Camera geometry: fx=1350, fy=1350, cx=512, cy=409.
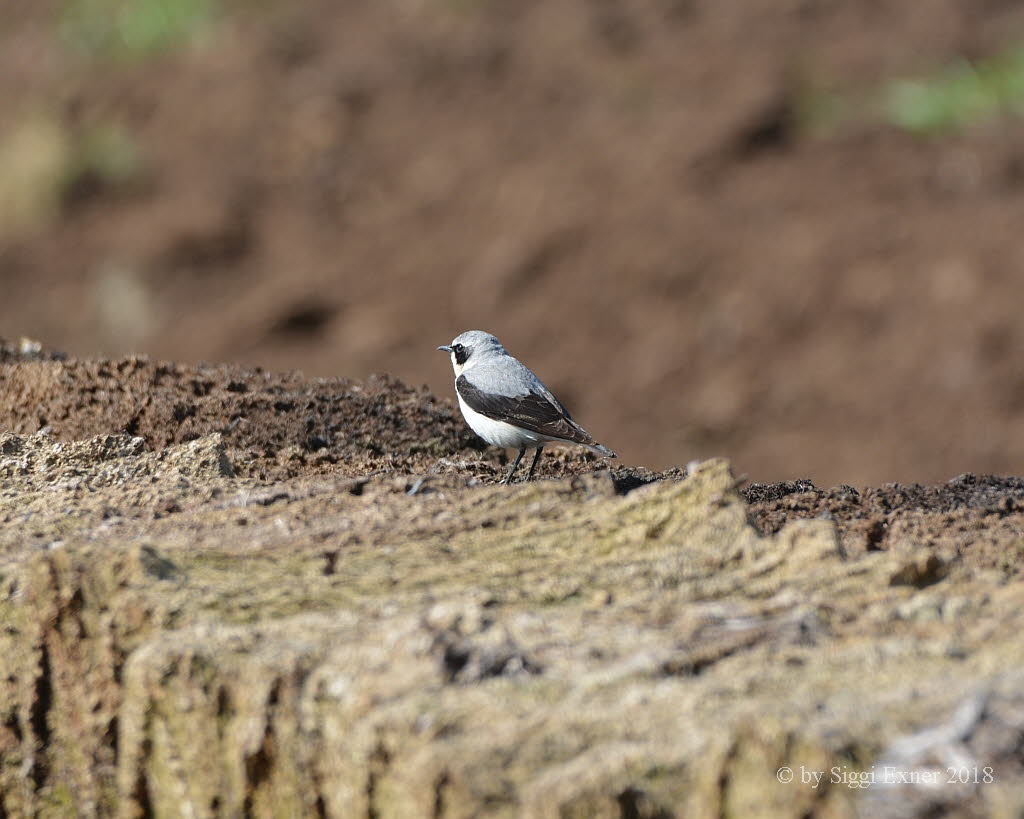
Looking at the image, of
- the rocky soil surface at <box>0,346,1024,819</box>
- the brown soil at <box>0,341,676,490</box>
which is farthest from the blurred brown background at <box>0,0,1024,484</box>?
the rocky soil surface at <box>0,346,1024,819</box>

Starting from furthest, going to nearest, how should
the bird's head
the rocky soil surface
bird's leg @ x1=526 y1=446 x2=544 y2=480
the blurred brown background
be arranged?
1. the blurred brown background
2. the bird's head
3. bird's leg @ x1=526 y1=446 x2=544 y2=480
4. the rocky soil surface

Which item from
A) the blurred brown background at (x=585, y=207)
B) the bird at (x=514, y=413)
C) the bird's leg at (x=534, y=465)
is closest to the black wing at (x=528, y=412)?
the bird at (x=514, y=413)

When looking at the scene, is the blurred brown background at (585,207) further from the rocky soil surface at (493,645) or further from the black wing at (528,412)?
the rocky soil surface at (493,645)

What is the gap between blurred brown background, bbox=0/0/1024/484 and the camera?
11.3m

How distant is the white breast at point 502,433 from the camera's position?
5.18 meters

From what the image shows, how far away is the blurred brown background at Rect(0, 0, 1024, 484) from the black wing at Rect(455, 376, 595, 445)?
18.0ft

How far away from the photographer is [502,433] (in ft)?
17.1

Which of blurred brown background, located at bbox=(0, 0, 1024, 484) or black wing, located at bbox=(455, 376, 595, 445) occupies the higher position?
blurred brown background, located at bbox=(0, 0, 1024, 484)

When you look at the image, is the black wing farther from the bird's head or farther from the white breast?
the bird's head

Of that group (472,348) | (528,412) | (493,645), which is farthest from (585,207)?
(493,645)

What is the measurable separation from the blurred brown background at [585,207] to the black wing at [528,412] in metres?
5.49

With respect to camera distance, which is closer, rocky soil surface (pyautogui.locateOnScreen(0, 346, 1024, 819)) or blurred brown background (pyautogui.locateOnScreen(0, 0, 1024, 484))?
rocky soil surface (pyautogui.locateOnScreen(0, 346, 1024, 819))

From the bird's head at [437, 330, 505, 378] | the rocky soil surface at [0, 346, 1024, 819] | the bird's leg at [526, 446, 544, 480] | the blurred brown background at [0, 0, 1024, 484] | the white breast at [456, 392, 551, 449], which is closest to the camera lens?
the rocky soil surface at [0, 346, 1024, 819]

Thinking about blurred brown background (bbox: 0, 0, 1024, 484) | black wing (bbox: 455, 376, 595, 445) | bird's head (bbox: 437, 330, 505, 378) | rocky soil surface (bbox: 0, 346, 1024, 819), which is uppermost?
blurred brown background (bbox: 0, 0, 1024, 484)
